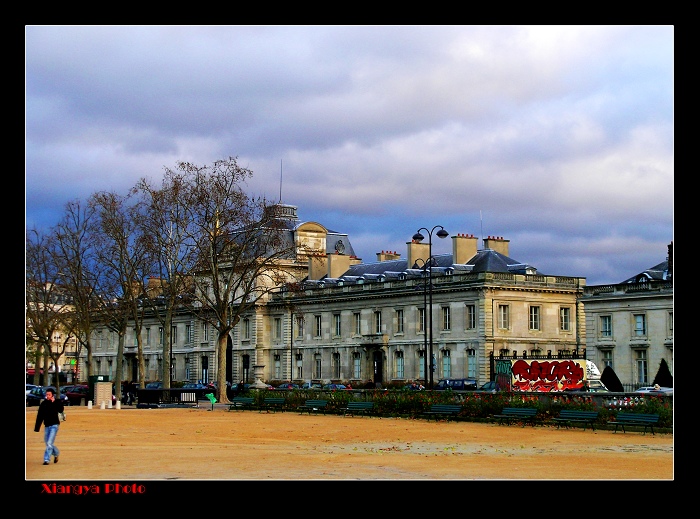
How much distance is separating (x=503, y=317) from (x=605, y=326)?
Answer: 9.70m

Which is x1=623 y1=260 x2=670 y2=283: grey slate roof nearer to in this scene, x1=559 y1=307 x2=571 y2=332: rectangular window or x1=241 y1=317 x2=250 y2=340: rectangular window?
x1=559 y1=307 x2=571 y2=332: rectangular window

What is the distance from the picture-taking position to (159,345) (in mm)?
105812

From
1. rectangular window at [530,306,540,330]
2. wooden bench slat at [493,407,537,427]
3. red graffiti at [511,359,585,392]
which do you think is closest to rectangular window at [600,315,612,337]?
rectangular window at [530,306,540,330]

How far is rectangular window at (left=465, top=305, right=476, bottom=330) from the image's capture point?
75.7 metres

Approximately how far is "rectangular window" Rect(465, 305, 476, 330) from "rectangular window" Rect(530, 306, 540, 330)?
14.8 feet

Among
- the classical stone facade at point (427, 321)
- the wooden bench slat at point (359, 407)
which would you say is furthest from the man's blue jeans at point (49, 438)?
the classical stone facade at point (427, 321)

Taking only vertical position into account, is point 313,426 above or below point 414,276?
below

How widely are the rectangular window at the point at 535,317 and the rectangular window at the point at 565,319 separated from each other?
2.03 m

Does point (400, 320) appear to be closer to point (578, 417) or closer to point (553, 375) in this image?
point (553, 375)

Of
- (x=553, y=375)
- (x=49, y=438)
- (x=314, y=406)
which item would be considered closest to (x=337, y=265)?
(x=553, y=375)
